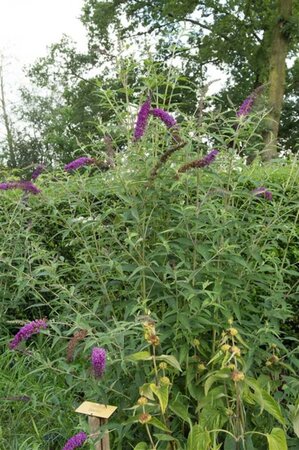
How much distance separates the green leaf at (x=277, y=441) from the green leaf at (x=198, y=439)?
236 millimetres

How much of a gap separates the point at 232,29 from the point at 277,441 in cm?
1861

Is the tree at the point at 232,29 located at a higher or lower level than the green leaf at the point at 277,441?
higher

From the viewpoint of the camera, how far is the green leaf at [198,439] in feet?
6.91

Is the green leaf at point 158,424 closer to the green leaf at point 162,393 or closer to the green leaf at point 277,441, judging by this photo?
the green leaf at point 162,393

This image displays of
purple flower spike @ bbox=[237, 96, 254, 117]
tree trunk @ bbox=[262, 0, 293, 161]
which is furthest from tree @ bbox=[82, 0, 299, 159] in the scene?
purple flower spike @ bbox=[237, 96, 254, 117]

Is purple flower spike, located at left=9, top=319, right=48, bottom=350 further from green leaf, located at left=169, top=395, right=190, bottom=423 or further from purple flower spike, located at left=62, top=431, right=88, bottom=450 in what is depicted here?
green leaf, located at left=169, top=395, right=190, bottom=423

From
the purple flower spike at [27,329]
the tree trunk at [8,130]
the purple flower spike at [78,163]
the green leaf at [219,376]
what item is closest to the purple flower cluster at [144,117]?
the purple flower spike at [78,163]

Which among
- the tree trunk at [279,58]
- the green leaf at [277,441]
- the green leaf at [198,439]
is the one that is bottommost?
the green leaf at [277,441]

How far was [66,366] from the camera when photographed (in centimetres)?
269

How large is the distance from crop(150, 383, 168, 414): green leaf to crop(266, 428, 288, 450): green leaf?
16.4 inches

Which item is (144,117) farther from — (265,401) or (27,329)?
(265,401)

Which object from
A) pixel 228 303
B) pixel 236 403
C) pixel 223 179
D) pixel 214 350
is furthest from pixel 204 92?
pixel 236 403

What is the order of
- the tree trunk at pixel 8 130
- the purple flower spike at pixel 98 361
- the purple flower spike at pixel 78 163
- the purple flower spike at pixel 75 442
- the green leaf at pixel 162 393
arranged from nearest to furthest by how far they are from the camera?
the purple flower spike at pixel 98 361 < the green leaf at pixel 162 393 < the purple flower spike at pixel 75 442 < the purple flower spike at pixel 78 163 < the tree trunk at pixel 8 130

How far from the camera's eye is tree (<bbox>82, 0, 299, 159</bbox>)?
15.5m
